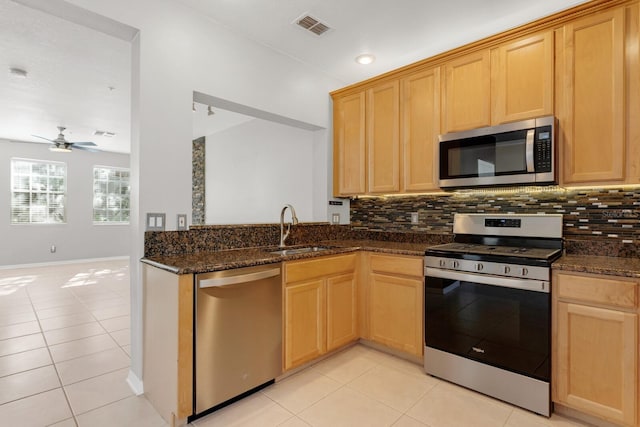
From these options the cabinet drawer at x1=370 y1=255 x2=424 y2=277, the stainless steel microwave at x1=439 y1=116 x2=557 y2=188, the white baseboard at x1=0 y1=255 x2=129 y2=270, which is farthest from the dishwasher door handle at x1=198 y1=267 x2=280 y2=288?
the white baseboard at x1=0 y1=255 x2=129 y2=270

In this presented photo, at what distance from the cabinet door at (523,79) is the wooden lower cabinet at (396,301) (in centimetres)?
127

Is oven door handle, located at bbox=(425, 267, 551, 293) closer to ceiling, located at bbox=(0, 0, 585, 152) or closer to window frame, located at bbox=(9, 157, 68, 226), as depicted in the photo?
ceiling, located at bbox=(0, 0, 585, 152)

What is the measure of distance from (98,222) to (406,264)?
26.0 ft

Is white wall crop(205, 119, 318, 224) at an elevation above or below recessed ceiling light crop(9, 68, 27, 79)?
below

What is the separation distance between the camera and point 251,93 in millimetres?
2699

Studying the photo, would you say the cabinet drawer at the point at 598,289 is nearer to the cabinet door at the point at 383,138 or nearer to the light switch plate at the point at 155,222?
the cabinet door at the point at 383,138

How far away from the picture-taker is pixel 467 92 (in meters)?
2.48

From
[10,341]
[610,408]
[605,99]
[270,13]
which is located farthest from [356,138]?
[10,341]

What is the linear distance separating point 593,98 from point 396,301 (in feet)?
6.25

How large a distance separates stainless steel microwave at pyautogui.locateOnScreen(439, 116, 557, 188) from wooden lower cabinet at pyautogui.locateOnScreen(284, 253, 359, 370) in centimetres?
113

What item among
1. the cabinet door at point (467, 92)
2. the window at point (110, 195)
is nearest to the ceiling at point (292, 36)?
the cabinet door at point (467, 92)

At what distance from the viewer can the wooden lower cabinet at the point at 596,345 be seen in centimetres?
163

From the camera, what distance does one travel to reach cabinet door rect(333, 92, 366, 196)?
318 cm

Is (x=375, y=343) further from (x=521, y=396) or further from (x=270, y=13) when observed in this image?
(x=270, y=13)
